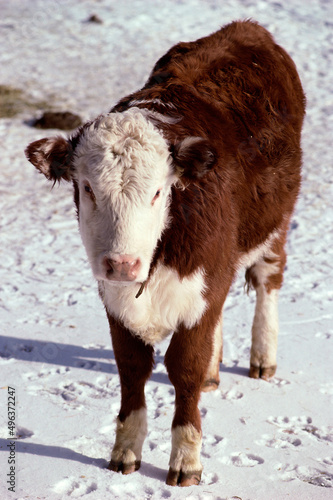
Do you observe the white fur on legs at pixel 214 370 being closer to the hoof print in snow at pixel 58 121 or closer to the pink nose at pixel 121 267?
the pink nose at pixel 121 267

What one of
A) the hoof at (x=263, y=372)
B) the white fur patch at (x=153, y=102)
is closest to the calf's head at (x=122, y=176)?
the white fur patch at (x=153, y=102)

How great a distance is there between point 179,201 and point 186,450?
1310 millimetres

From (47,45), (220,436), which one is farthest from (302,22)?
(220,436)

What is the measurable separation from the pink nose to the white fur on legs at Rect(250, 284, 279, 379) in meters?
1.84

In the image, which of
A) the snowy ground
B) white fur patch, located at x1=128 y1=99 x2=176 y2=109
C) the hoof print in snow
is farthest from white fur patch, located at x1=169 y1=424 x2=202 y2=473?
the hoof print in snow

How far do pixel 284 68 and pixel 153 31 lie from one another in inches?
354

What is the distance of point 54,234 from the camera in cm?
654

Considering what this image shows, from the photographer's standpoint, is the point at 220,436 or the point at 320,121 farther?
the point at 320,121

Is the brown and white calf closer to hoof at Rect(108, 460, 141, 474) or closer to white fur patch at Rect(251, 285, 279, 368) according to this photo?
hoof at Rect(108, 460, 141, 474)

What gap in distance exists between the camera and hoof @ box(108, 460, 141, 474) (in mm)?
3406

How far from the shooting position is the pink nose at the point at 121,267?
9.11 feet

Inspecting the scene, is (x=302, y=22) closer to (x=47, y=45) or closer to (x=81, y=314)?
(x=47, y=45)

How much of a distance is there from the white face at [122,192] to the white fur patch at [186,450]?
0.92 metres

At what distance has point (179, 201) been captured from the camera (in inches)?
123
